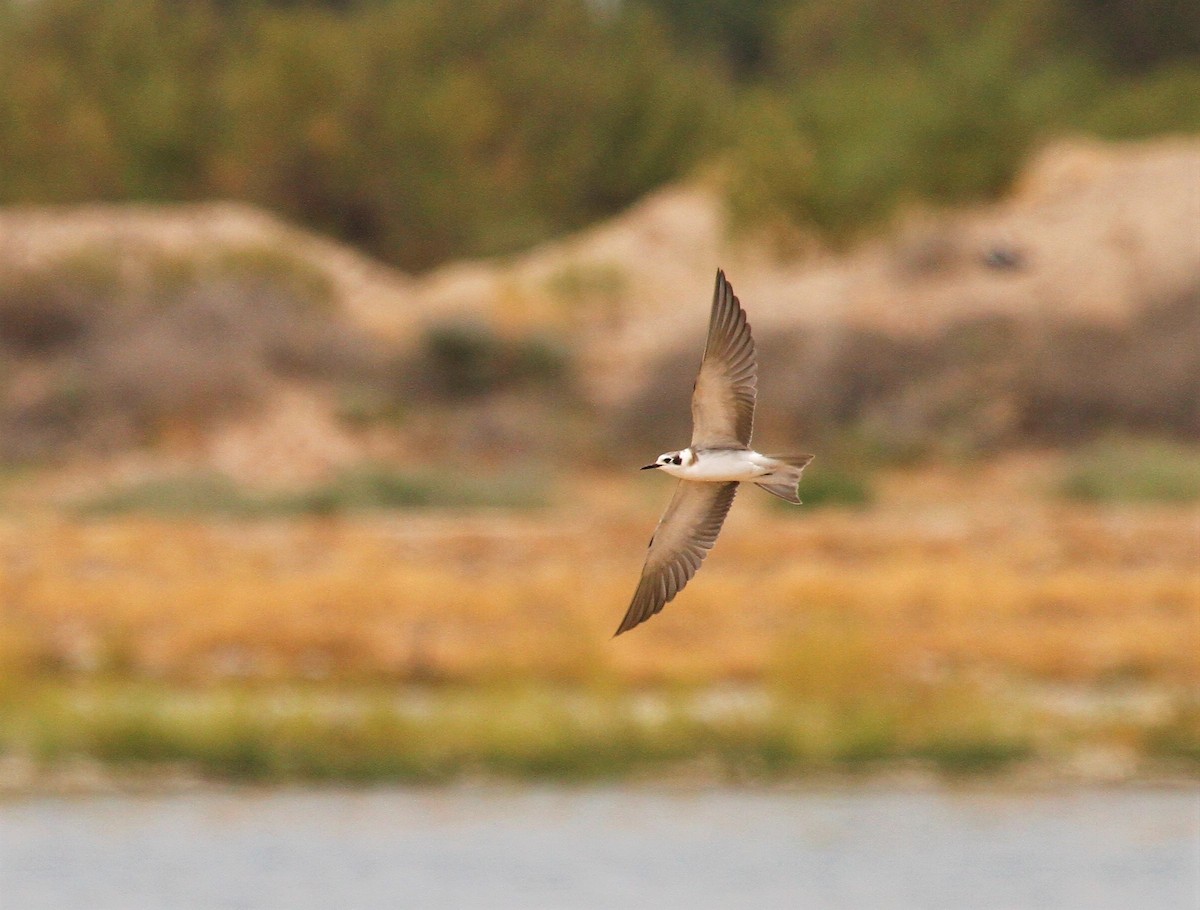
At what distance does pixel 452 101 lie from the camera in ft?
142

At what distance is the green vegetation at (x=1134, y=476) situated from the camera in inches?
998

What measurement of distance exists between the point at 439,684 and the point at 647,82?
28244 millimetres

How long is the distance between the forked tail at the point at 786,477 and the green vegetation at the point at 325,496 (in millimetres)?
20985

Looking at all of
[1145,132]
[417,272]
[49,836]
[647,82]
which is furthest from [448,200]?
[49,836]

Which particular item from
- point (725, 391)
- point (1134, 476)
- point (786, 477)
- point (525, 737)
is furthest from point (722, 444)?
point (1134, 476)

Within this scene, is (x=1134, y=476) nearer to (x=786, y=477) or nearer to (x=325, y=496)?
(x=325, y=496)

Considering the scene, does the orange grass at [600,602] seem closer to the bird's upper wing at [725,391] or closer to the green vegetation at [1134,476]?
the green vegetation at [1134,476]

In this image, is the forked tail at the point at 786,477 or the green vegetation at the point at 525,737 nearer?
the forked tail at the point at 786,477

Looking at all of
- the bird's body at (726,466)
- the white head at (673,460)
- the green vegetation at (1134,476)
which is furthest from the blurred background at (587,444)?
the bird's body at (726,466)

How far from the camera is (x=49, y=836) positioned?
16656 mm

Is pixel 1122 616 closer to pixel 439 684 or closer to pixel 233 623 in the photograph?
pixel 439 684

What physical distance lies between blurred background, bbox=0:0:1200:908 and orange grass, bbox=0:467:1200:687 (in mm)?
50

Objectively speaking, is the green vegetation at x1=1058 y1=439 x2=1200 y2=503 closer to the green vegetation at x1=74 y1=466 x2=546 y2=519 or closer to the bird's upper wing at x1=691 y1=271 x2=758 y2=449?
the green vegetation at x1=74 y1=466 x2=546 y2=519

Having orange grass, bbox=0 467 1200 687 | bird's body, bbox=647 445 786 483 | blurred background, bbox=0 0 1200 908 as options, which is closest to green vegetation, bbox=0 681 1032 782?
blurred background, bbox=0 0 1200 908
